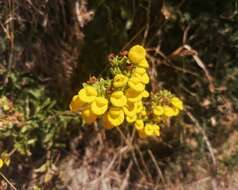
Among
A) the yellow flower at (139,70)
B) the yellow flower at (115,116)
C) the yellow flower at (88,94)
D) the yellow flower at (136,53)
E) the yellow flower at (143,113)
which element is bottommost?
the yellow flower at (115,116)

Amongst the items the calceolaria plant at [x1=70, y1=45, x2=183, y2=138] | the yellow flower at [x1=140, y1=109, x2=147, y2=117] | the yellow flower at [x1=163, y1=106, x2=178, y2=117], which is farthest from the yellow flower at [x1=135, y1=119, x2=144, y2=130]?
A: the calceolaria plant at [x1=70, y1=45, x2=183, y2=138]

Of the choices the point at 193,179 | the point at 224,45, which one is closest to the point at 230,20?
the point at 224,45

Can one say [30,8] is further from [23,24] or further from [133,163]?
[133,163]

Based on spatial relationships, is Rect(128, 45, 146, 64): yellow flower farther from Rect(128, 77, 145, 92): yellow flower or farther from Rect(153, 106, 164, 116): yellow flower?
Rect(153, 106, 164, 116): yellow flower

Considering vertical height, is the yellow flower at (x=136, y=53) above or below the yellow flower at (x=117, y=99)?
above

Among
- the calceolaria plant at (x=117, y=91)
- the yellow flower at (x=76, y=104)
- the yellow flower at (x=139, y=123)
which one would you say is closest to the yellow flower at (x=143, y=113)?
the yellow flower at (x=139, y=123)

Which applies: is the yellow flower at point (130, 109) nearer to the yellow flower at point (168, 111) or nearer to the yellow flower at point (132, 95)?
the yellow flower at point (132, 95)

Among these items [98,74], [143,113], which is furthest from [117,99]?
[98,74]
